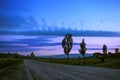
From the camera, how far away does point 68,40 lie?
119000 mm

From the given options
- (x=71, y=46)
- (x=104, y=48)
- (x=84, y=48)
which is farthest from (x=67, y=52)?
(x=104, y=48)

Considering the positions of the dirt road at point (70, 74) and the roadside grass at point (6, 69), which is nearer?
the dirt road at point (70, 74)

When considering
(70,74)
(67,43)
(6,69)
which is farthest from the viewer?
(67,43)

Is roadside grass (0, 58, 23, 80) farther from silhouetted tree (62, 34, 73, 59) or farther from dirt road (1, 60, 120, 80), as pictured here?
silhouetted tree (62, 34, 73, 59)

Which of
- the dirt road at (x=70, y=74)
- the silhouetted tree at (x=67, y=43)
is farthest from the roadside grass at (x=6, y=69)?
the silhouetted tree at (x=67, y=43)

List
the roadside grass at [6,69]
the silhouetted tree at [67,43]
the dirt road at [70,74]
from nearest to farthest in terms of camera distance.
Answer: the dirt road at [70,74] < the roadside grass at [6,69] < the silhouetted tree at [67,43]

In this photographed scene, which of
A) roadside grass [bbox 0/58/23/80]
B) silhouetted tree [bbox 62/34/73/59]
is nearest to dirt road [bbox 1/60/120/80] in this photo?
roadside grass [bbox 0/58/23/80]

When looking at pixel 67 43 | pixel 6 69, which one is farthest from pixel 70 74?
pixel 67 43

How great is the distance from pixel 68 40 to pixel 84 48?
11.7m

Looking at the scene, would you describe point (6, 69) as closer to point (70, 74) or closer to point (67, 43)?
point (70, 74)

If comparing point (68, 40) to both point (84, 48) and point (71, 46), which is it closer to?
point (71, 46)

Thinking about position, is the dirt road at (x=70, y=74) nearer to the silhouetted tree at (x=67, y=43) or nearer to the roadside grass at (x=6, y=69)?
the roadside grass at (x=6, y=69)

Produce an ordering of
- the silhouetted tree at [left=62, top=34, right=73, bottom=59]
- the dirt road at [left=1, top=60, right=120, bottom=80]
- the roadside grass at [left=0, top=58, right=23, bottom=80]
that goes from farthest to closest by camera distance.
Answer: the silhouetted tree at [left=62, top=34, right=73, bottom=59] < the roadside grass at [left=0, top=58, right=23, bottom=80] < the dirt road at [left=1, top=60, right=120, bottom=80]

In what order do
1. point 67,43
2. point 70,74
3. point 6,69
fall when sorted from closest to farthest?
1. point 70,74
2. point 6,69
3. point 67,43
